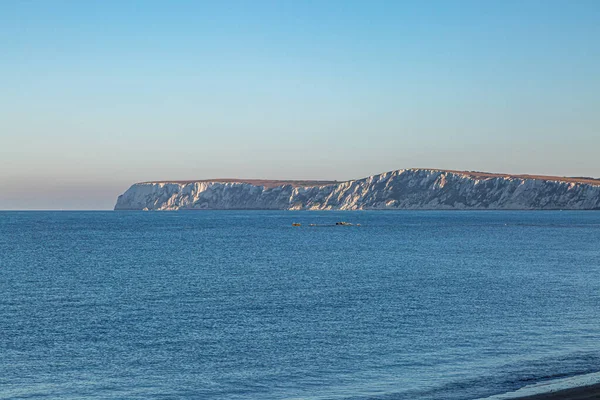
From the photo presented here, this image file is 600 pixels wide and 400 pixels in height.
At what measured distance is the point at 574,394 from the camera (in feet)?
68.9

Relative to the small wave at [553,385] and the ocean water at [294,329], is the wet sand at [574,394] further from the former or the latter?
the ocean water at [294,329]

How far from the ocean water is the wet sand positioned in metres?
2.04

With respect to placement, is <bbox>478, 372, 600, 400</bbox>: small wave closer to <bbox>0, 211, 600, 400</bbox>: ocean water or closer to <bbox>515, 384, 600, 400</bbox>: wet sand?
<bbox>515, 384, 600, 400</bbox>: wet sand

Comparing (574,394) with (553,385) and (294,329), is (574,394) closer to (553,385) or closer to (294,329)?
(553,385)

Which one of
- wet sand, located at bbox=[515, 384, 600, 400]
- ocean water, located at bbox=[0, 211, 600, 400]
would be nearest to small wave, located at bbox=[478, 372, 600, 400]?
wet sand, located at bbox=[515, 384, 600, 400]

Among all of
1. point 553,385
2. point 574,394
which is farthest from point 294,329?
point 574,394

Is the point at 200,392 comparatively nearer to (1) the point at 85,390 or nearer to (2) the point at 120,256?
(1) the point at 85,390

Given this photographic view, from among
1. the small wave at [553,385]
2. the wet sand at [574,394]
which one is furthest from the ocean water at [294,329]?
the wet sand at [574,394]

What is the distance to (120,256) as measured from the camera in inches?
3273

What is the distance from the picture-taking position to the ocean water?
81.4ft

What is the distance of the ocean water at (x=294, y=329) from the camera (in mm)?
24812

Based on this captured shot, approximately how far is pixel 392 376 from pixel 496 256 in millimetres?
58585

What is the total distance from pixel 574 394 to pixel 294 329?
16146 mm

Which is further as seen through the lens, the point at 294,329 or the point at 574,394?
the point at 294,329
